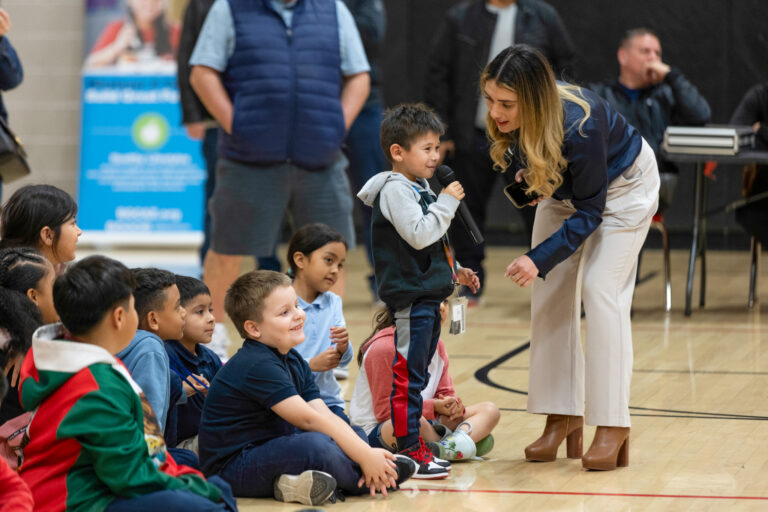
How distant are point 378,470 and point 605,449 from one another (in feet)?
2.44

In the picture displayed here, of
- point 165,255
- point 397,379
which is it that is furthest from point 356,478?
point 165,255

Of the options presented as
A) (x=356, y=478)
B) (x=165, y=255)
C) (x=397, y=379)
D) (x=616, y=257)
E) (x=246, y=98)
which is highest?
(x=246, y=98)

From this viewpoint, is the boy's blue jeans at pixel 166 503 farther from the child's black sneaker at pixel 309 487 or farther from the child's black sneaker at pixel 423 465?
the child's black sneaker at pixel 423 465

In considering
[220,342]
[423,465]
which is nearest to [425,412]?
[423,465]

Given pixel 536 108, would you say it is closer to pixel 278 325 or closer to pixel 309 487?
pixel 278 325

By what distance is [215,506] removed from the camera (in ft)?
8.78

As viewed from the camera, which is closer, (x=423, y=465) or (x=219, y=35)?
(x=423, y=465)

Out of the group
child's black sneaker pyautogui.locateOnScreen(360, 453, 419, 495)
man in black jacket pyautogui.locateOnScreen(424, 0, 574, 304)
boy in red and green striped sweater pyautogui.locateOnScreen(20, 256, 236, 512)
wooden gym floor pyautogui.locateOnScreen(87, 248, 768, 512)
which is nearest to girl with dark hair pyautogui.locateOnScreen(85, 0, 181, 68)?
man in black jacket pyautogui.locateOnScreen(424, 0, 574, 304)

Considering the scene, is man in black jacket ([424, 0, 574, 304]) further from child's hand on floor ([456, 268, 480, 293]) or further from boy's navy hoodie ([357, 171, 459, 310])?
boy's navy hoodie ([357, 171, 459, 310])

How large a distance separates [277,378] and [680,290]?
15.7 feet

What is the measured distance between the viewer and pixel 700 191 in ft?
21.9

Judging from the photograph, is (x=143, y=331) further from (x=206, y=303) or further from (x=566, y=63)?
(x=566, y=63)

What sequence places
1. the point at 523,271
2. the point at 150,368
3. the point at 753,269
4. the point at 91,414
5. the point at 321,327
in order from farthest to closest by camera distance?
1. the point at 753,269
2. the point at 321,327
3. the point at 523,271
4. the point at 150,368
5. the point at 91,414

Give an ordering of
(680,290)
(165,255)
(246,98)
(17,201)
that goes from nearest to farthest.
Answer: (17,201) < (246,98) < (680,290) < (165,255)
